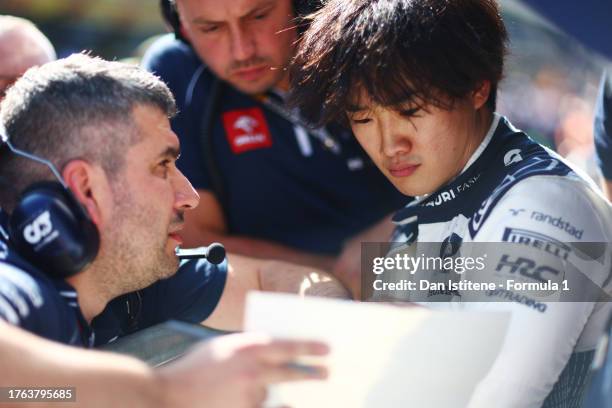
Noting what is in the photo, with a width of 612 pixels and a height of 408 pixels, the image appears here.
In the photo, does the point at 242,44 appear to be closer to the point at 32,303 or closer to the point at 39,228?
the point at 39,228

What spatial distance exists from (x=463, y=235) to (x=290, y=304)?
0.47 meters

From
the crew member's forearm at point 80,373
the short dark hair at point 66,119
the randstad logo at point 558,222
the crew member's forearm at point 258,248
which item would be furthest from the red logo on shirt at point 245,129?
the crew member's forearm at point 80,373

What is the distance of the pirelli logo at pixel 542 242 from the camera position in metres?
1.23

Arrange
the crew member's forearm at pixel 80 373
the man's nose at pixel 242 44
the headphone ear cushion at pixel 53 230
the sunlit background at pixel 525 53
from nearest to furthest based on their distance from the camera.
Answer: the crew member's forearm at pixel 80 373, the headphone ear cushion at pixel 53 230, the man's nose at pixel 242 44, the sunlit background at pixel 525 53

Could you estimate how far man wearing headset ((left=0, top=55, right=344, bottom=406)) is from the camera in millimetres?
1269

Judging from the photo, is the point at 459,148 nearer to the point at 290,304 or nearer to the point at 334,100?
the point at 334,100

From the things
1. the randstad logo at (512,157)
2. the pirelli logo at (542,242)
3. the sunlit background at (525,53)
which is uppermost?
the randstad logo at (512,157)

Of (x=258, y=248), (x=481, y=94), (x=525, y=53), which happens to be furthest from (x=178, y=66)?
(x=525, y=53)

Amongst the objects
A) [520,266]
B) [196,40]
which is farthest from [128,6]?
[520,266]

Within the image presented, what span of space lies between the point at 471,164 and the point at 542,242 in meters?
0.27

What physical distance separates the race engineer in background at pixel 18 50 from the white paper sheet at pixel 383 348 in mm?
1086

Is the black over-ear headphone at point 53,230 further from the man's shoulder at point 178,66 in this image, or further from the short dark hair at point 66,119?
the man's shoulder at point 178,66

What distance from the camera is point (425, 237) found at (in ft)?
5.01

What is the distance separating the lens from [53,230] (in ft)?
4.15
